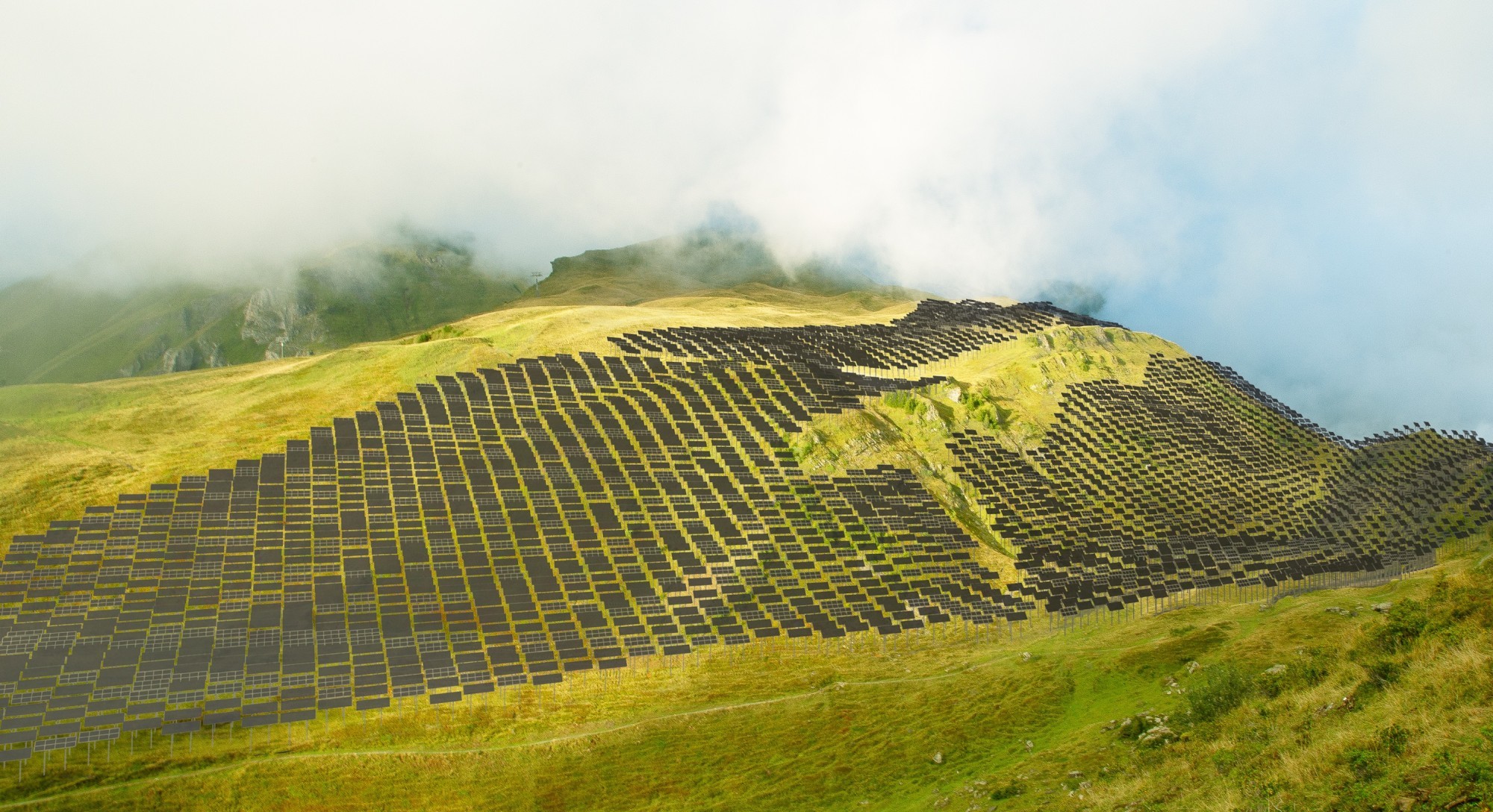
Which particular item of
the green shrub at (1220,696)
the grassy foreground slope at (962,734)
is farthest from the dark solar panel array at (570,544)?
the green shrub at (1220,696)

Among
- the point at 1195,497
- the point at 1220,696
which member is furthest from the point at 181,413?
the point at 1195,497

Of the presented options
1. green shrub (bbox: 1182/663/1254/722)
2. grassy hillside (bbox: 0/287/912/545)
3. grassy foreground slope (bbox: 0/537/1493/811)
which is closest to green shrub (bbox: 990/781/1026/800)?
grassy foreground slope (bbox: 0/537/1493/811)

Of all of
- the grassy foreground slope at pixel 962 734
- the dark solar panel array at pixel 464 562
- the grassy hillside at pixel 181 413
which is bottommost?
the grassy hillside at pixel 181 413

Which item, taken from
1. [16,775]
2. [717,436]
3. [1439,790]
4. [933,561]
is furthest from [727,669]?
[1439,790]

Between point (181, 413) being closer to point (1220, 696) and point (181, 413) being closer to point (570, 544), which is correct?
point (570, 544)

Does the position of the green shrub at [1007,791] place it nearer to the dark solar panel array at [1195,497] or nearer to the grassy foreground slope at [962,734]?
the grassy foreground slope at [962,734]

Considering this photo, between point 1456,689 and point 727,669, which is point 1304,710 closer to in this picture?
point 1456,689
